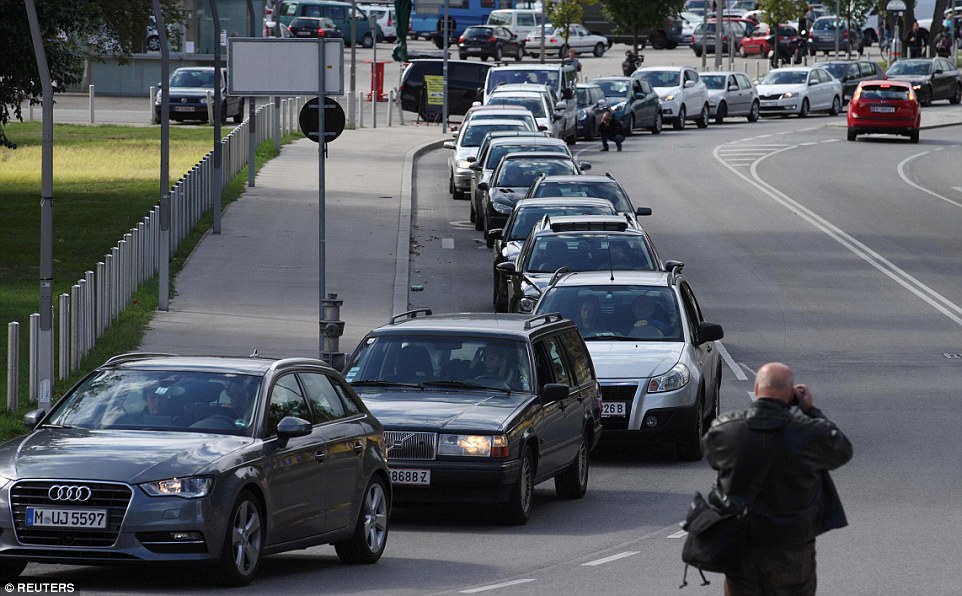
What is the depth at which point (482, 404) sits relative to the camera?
41.0ft

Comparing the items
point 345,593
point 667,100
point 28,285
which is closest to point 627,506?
point 345,593

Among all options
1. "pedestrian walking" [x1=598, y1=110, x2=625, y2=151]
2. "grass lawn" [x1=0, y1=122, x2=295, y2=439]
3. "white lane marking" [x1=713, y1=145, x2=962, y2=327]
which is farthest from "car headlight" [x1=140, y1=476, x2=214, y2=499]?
"pedestrian walking" [x1=598, y1=110, x2=625, y2=151]

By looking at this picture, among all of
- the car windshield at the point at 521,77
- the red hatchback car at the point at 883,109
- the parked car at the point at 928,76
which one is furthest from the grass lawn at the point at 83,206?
the parked car at the point at 928,76

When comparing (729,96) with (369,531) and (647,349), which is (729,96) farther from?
(369,531)

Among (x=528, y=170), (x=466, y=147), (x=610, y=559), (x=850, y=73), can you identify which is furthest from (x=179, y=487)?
(x=850, y=73)

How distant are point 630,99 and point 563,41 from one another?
34347 millimetres

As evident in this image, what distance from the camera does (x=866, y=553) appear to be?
1111 cm

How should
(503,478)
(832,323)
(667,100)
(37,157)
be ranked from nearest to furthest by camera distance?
(503,478) < (832,323) < (37,157) < (667,100)

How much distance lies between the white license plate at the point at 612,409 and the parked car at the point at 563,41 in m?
64.5

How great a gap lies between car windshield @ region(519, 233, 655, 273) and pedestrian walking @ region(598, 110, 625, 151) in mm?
25327

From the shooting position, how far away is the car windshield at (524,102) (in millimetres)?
43938

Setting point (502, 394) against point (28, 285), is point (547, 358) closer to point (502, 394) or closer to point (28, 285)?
point (502, 394)

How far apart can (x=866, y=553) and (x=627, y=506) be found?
2.49 meters

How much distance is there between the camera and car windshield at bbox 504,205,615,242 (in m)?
24.7
